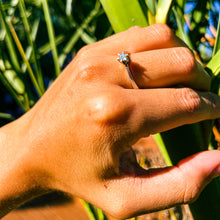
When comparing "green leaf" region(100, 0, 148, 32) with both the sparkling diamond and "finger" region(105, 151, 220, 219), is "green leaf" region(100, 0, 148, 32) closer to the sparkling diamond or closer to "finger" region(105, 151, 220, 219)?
the sparkling diamond

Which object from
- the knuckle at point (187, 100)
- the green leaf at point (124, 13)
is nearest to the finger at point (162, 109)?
the knuckle at point (187, 100)

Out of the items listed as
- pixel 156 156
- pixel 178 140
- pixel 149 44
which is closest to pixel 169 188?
pixel 178 140

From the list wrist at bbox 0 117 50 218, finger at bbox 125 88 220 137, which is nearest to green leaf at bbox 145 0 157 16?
finger at bbox 125 88 220 137

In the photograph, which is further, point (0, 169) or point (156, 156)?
point (156, 156)

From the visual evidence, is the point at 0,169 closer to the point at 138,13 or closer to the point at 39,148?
the point at 39,148

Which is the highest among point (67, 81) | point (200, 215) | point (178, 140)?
point (67, 81)

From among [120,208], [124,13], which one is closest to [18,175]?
[120,208]

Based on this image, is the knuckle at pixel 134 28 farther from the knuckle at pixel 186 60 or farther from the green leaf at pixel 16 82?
the green leaf at pixel 16 82
